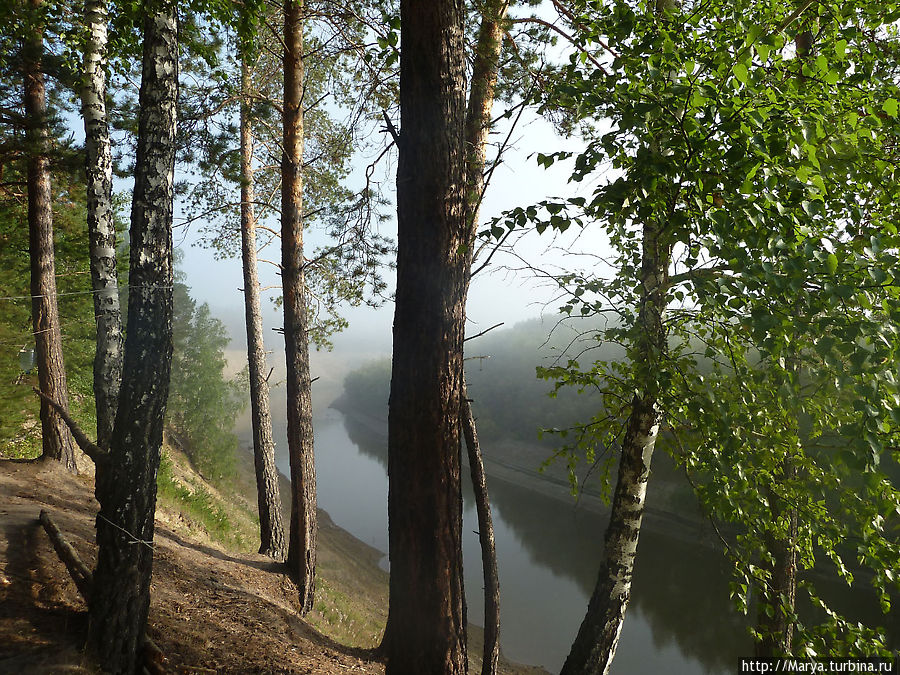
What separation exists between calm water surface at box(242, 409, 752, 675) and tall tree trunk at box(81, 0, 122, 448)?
5954 mm

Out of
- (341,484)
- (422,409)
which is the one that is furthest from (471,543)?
(422,409)

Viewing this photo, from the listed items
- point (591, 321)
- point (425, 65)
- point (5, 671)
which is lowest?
point (5, 671)

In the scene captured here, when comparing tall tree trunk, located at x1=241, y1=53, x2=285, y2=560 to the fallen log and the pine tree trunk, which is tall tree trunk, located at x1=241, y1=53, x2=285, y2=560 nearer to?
the fallen log

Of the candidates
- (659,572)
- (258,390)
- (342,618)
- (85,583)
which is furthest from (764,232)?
(659,572)

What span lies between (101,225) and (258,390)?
353cm

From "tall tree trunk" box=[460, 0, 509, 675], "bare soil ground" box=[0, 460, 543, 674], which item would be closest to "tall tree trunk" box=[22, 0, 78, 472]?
"bare soil ground" box=[0, 460, 543, 674]

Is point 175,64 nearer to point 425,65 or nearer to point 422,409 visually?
point 425,65

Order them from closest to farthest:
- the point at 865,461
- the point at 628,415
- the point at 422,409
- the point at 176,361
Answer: the point at 865,461 → the point at 422,409 → the point at 628,415 → the point at 176,361

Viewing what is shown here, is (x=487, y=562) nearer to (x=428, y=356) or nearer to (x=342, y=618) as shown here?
(x=428, y=356)

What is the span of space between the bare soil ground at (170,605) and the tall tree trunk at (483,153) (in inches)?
66.8

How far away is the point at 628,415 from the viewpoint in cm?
404

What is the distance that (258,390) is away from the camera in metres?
7.88

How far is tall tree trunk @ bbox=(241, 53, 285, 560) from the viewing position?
25.4ft

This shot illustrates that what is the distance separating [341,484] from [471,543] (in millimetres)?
11147
